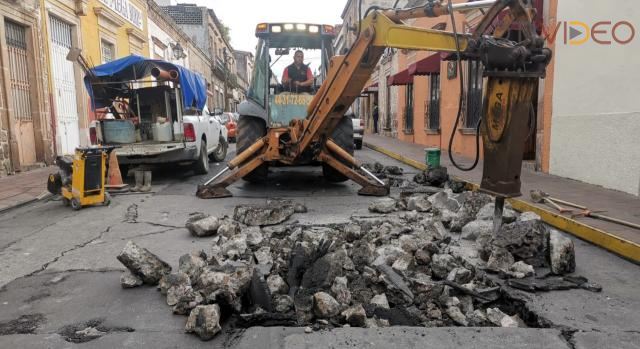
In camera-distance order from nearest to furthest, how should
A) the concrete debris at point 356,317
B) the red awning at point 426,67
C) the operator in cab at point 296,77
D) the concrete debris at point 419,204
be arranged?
the concrete debris at point 356,317 → the concrete debris at point 419,204 → the operator in cab at point 296,77 → the red awning at point 426,67

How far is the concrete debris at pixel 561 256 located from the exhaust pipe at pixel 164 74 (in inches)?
288

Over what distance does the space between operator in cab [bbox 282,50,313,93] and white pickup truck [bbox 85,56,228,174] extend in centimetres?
217

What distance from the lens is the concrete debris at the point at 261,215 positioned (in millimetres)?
5176

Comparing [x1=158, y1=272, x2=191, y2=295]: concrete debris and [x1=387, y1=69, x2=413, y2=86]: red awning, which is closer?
[x1=158, y1=272, x2=191, y2=295]: concrete debris

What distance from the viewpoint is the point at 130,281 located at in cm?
340

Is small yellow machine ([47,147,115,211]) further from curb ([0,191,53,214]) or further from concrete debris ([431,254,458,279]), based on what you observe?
concrete debris ([431,254,458,279])

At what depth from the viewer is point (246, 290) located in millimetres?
3078

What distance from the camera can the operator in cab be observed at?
319 inches

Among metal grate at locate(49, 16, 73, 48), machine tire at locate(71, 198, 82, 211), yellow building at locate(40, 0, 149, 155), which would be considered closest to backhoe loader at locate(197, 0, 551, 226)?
machine tire at locate(71, 198, 82, 211)

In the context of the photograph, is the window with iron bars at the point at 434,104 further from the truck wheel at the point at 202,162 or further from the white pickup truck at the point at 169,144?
the white pickup truck at the point at 169,144

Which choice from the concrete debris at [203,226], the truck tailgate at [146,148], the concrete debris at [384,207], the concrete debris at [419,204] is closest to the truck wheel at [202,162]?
the truck tailgate at [146,148]

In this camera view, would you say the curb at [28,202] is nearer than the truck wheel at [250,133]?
Yes

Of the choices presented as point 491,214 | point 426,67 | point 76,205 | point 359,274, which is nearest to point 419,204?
point 491,214

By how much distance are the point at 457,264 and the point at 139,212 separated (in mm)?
4450
